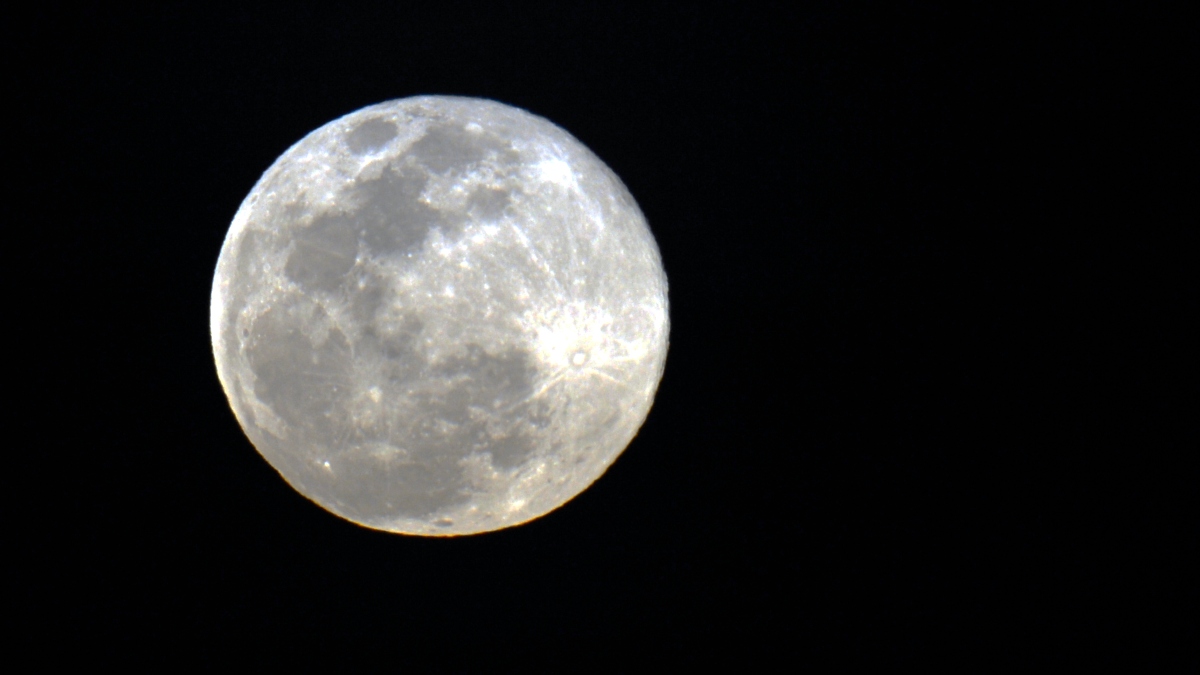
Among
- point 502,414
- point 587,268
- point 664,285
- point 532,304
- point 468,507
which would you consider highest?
point 664,285

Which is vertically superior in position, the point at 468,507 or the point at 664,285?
the point at 664,285

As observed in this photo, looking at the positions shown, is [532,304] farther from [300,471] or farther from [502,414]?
[300,471]

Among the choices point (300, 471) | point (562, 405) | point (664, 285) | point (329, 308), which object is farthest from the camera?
point (664, 285)

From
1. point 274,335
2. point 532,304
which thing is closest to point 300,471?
point 274,335

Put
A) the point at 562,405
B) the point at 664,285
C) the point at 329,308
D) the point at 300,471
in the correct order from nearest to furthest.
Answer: the point at 329,308, the point at 562,405, the point at 300,471, the point at 664,285

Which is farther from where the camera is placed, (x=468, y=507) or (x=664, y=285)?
(x=664, y=285)

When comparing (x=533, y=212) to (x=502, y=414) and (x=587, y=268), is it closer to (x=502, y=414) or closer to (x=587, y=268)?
(x=587, y=268)
